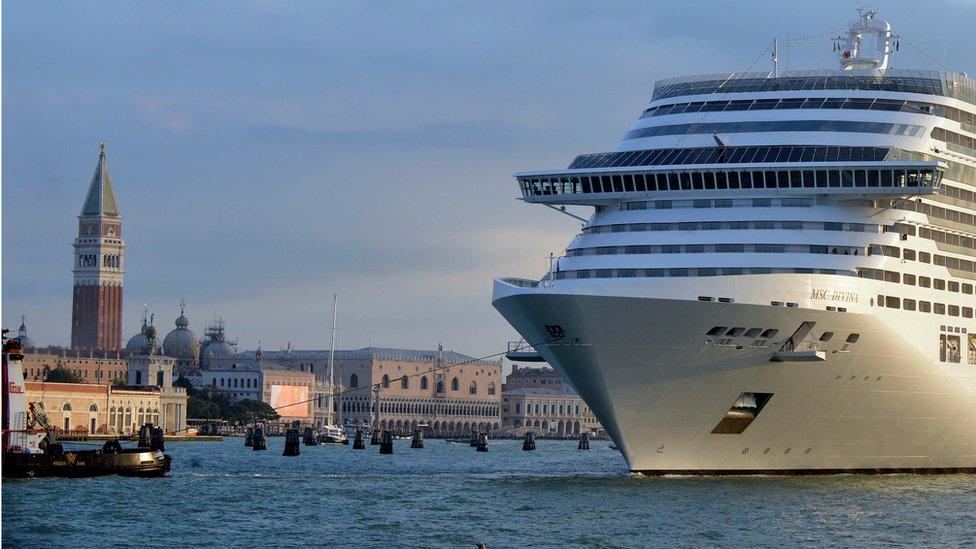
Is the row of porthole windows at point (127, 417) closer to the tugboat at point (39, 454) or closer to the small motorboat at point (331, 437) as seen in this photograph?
the small motorboat at point (331, 437)

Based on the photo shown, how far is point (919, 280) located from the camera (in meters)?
56.3

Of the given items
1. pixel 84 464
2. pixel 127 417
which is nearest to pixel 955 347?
pixel 84 464

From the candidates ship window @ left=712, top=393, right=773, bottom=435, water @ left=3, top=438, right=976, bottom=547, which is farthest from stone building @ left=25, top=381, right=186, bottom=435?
ship window @ left=712, top=393, right=773, bottom=435

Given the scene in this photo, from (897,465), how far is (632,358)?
39.8 ft

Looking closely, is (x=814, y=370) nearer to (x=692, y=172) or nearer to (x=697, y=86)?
(x=692, y=172)

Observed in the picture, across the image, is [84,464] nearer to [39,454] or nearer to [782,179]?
[39,454]

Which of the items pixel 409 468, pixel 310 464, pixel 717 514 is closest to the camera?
pixel 717 514

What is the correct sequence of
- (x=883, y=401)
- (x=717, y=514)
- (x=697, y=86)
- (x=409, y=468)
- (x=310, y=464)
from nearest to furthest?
(x=717, y=514), (x=883, y=401), (x=697, y=86), (x=409, y=468), (x=310, y=464)

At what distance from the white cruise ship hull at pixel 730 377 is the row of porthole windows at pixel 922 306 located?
51cm

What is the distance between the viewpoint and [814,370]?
172ft

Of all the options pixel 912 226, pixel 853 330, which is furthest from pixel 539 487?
pixel 912 226

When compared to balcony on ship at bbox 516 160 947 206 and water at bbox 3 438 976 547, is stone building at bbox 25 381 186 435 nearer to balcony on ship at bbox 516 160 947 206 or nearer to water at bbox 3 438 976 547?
water at bbox 3 438 976 547

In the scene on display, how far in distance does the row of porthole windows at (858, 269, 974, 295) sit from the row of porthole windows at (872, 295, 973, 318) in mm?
558

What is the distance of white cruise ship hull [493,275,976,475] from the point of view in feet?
165
